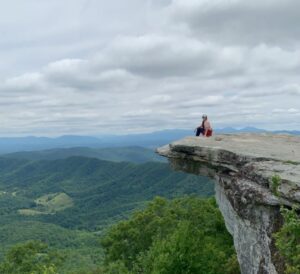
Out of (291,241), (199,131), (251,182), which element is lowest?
(291,241)

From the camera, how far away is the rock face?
16906 millimetres

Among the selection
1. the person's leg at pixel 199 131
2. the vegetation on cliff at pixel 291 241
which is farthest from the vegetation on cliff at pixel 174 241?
the vegetation on cliff at pixel 291 241

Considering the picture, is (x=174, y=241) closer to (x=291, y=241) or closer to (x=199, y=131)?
(x=199, y=131)

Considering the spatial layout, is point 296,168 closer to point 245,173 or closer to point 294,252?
point 245,173

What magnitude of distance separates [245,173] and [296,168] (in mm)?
2823

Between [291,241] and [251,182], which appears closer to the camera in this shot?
[291,241]

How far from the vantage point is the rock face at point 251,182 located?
55.5ft

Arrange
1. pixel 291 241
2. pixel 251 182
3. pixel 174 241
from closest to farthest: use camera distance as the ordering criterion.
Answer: pixel 291 241
pixel 251 182
pixel 174 241

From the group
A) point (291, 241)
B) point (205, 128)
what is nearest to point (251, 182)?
point (291, 241)

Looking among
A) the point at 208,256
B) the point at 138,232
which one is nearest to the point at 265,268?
the point at 208,256

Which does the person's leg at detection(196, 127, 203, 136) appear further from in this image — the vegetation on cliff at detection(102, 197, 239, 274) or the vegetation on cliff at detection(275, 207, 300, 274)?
the vegetation on cliff at detection(275, 207, 300, 274)

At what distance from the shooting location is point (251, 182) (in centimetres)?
1889

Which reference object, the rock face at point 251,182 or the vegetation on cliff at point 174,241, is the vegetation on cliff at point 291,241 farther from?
the vegetation on cliff at point 174,241

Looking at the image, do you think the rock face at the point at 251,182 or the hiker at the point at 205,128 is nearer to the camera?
the rock face at the point at 251,182
